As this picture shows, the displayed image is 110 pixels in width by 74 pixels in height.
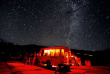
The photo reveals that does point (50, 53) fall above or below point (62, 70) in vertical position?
above

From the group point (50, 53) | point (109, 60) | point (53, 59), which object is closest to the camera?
point (53, 59)

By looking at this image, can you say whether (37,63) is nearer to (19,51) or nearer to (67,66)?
(67,66)

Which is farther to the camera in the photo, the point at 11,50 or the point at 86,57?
the point at 11,50

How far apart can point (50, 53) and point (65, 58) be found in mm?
2842

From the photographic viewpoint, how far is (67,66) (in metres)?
10.6

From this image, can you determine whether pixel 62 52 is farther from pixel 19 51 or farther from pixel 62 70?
pixel 19 51

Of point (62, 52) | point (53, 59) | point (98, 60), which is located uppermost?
point (62, 52)

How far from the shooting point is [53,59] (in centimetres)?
1157

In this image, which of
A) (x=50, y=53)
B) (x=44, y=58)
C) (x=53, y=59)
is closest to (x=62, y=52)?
(x=53, y=59)

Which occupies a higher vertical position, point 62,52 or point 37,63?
point 62,52

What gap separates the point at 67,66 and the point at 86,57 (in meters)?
18.2

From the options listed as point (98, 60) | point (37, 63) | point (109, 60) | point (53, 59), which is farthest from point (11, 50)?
point (109, 60)

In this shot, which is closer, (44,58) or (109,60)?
(44,58)

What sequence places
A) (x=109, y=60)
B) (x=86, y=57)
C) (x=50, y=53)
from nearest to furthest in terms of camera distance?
(x=50, y=53) < (x=109, y=60) < (x=86, y=57)
